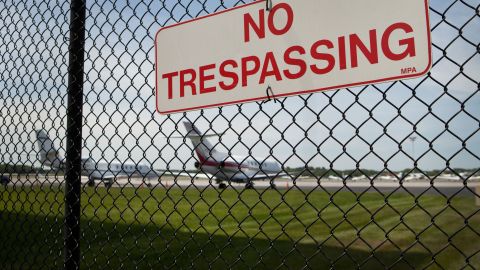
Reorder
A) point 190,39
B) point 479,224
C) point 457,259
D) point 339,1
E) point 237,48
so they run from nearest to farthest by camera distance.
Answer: point 339,1, point 237,48, point 190,39, point 457,259, point 479,224

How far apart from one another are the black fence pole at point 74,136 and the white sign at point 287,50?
96 cm

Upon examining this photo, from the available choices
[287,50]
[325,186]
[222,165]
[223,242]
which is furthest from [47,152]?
[325,186]

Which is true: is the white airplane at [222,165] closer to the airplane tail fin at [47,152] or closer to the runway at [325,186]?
the runway at [325,186]

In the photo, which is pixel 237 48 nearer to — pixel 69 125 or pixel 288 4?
pixel 288 4

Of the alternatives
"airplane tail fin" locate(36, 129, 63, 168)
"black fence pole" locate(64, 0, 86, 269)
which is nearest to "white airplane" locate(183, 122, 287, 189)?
"black fence pole" locate(64, 0, 86, 269)

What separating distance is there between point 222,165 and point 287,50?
90 centimetres

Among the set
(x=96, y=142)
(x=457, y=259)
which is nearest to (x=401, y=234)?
(x=457, y=259)

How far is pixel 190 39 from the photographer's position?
7.93ft

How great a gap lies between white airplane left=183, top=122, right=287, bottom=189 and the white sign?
13.8 inches

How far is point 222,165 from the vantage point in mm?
2545

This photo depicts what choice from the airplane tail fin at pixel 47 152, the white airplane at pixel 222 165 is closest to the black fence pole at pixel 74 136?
the airplane tail fin at pixel 47 152

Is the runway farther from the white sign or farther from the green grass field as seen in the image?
the white sign

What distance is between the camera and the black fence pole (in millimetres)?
3045

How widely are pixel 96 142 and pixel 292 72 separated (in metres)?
1.83
